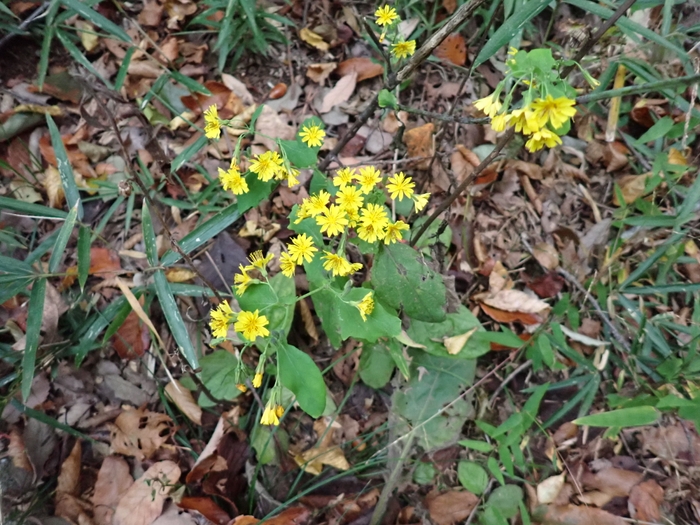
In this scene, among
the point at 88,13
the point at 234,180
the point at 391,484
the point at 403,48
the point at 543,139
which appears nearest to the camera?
the point at 543,139

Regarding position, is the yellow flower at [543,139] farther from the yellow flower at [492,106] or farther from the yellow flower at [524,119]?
the yellow flower at [492,106]

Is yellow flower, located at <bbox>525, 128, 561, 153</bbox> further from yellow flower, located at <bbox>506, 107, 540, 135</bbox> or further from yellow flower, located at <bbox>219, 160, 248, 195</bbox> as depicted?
yellow flower, located at <bbox>219, 160, 248, 195</bbox>

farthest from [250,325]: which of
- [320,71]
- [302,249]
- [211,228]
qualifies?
[320,71]

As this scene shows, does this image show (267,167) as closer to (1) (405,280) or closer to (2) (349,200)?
(2) (349,200)

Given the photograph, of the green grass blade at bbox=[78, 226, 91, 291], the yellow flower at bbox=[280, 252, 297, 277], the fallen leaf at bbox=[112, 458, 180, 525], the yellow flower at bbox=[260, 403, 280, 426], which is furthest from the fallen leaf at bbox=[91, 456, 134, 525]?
the yellow flower at bbox=[280, 252, 297, 277]

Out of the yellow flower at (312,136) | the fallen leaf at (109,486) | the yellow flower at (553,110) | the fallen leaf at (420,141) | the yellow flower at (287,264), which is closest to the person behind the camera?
the yellow flower at (553,110)

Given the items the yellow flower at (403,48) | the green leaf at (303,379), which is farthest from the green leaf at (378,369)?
the yellow flower at (403,48)
